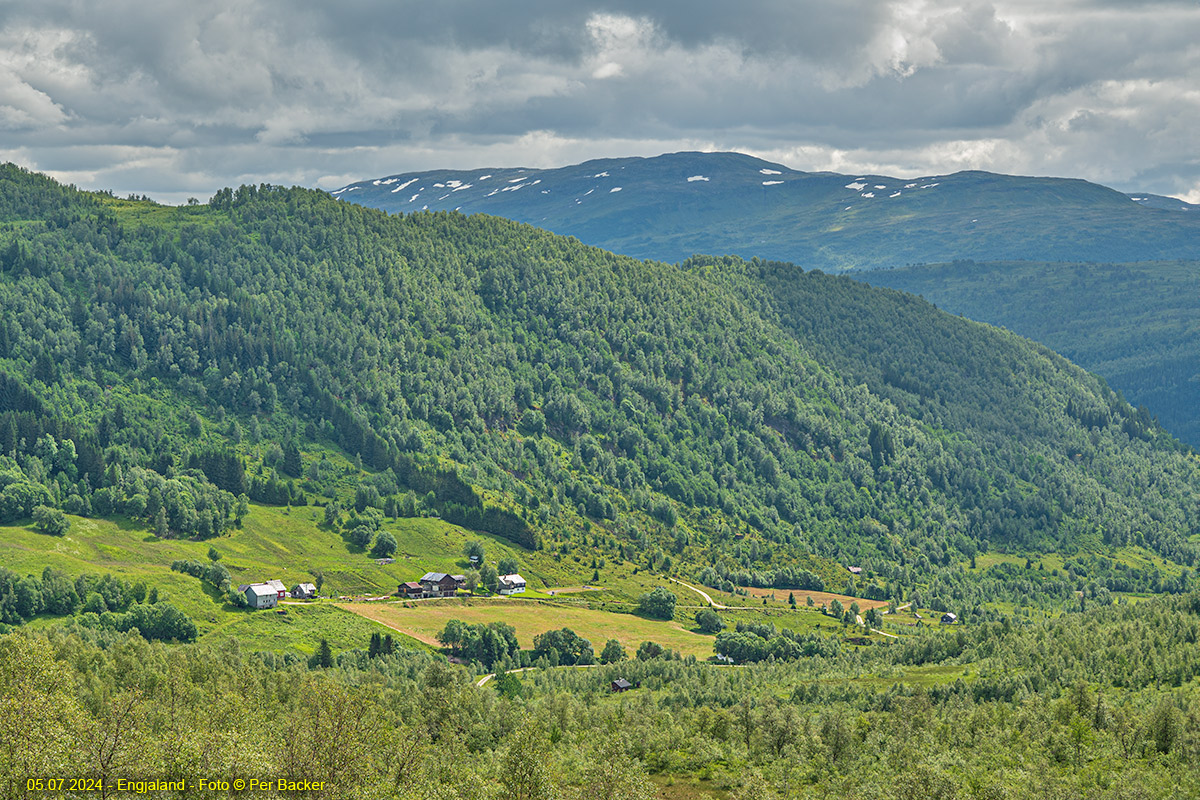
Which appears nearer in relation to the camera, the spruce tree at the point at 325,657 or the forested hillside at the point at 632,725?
the forested hillside at the point at 632,725

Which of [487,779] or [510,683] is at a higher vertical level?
[487,779]

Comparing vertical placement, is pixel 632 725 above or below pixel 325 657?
above

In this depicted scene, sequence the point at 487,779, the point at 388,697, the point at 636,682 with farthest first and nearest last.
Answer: the point at 636,682 < the point at 388,697 < the point at 487,779

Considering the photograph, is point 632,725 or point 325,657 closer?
point 632,725

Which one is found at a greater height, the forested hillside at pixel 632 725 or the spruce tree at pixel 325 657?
the forested hillside at pixel 632 725

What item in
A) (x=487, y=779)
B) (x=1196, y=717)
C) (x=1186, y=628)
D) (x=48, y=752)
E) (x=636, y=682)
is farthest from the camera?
(x=636, y=682)

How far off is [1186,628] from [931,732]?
6472 centimetres

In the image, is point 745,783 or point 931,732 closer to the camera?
point 745,783

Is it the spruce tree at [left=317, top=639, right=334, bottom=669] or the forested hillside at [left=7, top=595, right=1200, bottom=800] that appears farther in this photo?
the spruce tree at [left=317, top=639, right=334, bottom=669]

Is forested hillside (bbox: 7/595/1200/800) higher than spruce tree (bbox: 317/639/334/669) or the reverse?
higher

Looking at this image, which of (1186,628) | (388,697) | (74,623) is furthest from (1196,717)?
(74,623)

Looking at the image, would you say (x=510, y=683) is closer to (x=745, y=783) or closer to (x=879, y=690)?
(x=879, y=690)

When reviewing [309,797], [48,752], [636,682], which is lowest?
[636,682]

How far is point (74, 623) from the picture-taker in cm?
19550
